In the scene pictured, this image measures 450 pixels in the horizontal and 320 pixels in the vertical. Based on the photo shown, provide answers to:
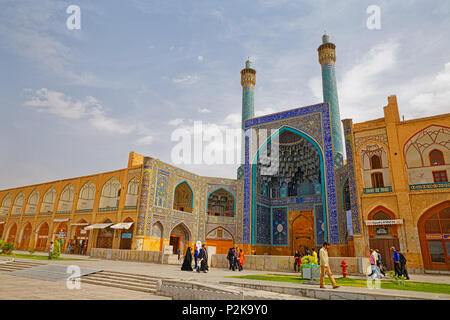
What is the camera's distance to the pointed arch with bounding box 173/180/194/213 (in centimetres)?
2231

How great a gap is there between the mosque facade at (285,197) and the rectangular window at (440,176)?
4 cm

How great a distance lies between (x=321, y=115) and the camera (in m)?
18.8

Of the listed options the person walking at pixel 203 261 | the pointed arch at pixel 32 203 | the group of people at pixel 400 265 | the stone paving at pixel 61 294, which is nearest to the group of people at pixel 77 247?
the pointed arch at pixel 32 203

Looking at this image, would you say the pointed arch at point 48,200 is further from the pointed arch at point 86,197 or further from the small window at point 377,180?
the small window at point 377,180

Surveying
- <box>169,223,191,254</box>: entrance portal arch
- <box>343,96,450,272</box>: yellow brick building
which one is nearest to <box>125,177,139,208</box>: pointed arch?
<box>169,223,191,254</box>: entrance portal arch

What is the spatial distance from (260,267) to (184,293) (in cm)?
747

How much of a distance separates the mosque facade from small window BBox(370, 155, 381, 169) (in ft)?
0.15

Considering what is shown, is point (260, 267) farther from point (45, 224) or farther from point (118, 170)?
point (45, 224)

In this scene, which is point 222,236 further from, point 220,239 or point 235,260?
point 235,260

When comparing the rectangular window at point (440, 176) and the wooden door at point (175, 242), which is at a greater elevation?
the rectangular window at point (440, 176)

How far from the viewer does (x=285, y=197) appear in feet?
73.2

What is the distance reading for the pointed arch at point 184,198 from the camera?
73.2ft

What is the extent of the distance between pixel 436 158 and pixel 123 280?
14.1 m

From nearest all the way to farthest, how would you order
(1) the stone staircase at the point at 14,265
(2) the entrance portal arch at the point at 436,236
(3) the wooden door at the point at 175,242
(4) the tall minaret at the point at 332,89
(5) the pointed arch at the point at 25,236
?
(1) the stone staircase at the point at 14,265 → (2) the entrance portal arch at the point at 436,236 → (4) the tall minaret at the point at 332,89 → (3) the wooden door at the point at 175,242 → (5) the pointed arch at the point at 25,236
